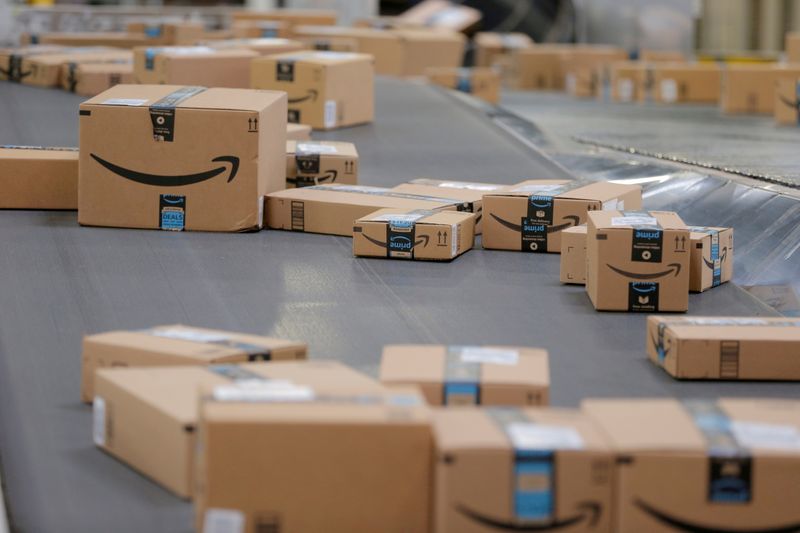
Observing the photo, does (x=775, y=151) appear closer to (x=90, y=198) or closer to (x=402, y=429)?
(x=90, y=198)

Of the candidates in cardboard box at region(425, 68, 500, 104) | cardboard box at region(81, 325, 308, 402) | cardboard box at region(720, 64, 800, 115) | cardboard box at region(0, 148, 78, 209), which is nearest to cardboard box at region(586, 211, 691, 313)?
cardboard box at region(81, 325, 308, 402)

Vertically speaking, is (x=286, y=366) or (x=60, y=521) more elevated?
(x=286, y=366)

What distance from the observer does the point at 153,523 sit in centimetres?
170

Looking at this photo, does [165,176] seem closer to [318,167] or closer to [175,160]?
[175,160]

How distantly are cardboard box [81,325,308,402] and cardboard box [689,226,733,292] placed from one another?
1.29 metres

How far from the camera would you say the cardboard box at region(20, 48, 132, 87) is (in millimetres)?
6609

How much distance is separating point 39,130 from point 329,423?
12.7ft

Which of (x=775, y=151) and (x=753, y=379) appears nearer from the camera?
(x=753, y=379)

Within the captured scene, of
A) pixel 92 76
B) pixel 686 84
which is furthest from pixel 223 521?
pixel 686 84

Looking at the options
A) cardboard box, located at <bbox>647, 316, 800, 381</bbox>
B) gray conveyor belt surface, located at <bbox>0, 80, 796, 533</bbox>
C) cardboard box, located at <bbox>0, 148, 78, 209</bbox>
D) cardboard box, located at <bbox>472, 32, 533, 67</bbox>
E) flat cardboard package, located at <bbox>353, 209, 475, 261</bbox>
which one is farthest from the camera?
cardboard box, located at <bbox>472, 32, 533, 67</bbox>

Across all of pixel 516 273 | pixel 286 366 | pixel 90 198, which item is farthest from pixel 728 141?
pixel 286 366

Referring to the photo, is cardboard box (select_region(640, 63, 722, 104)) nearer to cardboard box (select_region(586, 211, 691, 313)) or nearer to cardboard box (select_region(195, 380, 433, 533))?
cardboard box (select_region(586, 211, 691, 313))

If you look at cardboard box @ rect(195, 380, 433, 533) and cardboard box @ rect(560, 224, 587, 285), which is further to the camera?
cardboard box @ rect(560, 224, 587, 285)

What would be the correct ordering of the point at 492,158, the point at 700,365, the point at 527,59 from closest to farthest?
the point at 700,365 < the point at 492,158 < the point at 527,59
